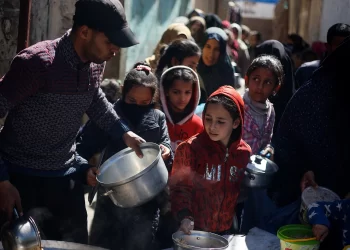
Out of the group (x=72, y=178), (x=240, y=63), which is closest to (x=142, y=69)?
(x=72, y=178)

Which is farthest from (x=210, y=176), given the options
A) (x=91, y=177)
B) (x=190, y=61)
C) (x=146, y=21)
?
(x=146, y=21)

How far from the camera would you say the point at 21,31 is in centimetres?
422

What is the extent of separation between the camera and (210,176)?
3.59 metres

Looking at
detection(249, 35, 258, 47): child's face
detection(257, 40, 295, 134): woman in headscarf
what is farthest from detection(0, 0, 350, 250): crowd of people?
detection(249, 35, 258, 47): child's face

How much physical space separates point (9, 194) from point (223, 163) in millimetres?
1328

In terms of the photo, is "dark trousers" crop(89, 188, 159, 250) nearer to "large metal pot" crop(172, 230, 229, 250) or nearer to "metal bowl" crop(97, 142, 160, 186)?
"metal bowl" crop(97, 142, 160, 186)

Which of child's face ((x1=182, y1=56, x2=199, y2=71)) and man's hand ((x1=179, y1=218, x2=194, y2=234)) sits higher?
child's face ((x1=182, y1=56, x2=199, y2=71))

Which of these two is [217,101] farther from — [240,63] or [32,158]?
[240,63]

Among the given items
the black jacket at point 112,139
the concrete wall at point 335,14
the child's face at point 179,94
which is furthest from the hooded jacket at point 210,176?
the concrete wall at point 335,14

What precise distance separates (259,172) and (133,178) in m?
0.94

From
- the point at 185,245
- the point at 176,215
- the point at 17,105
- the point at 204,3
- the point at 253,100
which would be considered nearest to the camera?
the point at 185,245

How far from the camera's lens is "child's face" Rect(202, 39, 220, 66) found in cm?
633

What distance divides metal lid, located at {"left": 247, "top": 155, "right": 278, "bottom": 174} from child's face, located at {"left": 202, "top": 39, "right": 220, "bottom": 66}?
2610 millimetres

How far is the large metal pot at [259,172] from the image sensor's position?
146 inches
